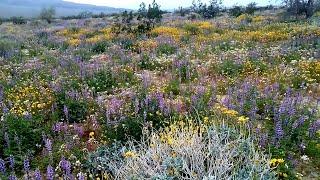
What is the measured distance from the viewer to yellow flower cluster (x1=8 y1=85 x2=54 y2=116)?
23.1 ft

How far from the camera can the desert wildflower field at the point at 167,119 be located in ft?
15.2

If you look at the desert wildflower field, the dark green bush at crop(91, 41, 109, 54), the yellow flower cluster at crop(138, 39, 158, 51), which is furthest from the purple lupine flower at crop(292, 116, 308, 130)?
the dark green bush at crop(91, 41, 109, 54)

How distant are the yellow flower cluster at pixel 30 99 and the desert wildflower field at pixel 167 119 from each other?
0.9 inches

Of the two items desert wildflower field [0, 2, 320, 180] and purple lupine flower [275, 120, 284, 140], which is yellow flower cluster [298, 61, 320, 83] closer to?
desert wildflower field [0, 2, 320, 180]

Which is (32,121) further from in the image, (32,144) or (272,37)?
(272,37)

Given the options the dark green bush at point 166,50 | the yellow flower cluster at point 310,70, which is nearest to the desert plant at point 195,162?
the yellow flower cluster at point 310,70

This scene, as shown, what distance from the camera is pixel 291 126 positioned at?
6059mm

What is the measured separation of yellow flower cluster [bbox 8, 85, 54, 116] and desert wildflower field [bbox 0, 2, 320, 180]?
23 millimetres

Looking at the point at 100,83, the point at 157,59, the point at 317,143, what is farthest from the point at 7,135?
the point at 157,59

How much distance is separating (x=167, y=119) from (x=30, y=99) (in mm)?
3043

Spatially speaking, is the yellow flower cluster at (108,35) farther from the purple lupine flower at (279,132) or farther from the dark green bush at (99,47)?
the purple lupine flower at (279,132)

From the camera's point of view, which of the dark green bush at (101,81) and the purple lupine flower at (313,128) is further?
the dark green bush at (101,81)

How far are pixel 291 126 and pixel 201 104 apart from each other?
1.51 metres

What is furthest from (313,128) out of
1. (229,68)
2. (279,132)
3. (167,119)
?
(229,68)
